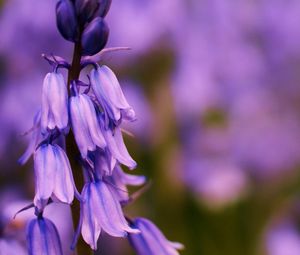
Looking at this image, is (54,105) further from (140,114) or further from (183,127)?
(183,127)

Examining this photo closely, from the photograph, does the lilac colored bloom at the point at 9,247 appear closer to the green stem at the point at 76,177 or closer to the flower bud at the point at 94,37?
the green stem at the point at 76,177

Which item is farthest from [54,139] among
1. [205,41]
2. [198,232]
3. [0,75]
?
[205,41]

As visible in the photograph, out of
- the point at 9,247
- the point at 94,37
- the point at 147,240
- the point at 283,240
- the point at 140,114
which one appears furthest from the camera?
the point at 140,114

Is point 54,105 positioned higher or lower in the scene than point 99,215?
higher

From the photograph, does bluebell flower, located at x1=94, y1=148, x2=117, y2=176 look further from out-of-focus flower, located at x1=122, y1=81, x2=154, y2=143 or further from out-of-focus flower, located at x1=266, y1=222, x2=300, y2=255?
out-of-focus flower, located at x1=122, y1=81, x2=154, y2=143

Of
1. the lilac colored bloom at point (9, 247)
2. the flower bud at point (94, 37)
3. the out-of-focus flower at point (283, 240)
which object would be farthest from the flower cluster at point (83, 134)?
the out-of-focus flower at point (283, 240)

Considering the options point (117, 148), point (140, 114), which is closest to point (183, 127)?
point (140, 114)
